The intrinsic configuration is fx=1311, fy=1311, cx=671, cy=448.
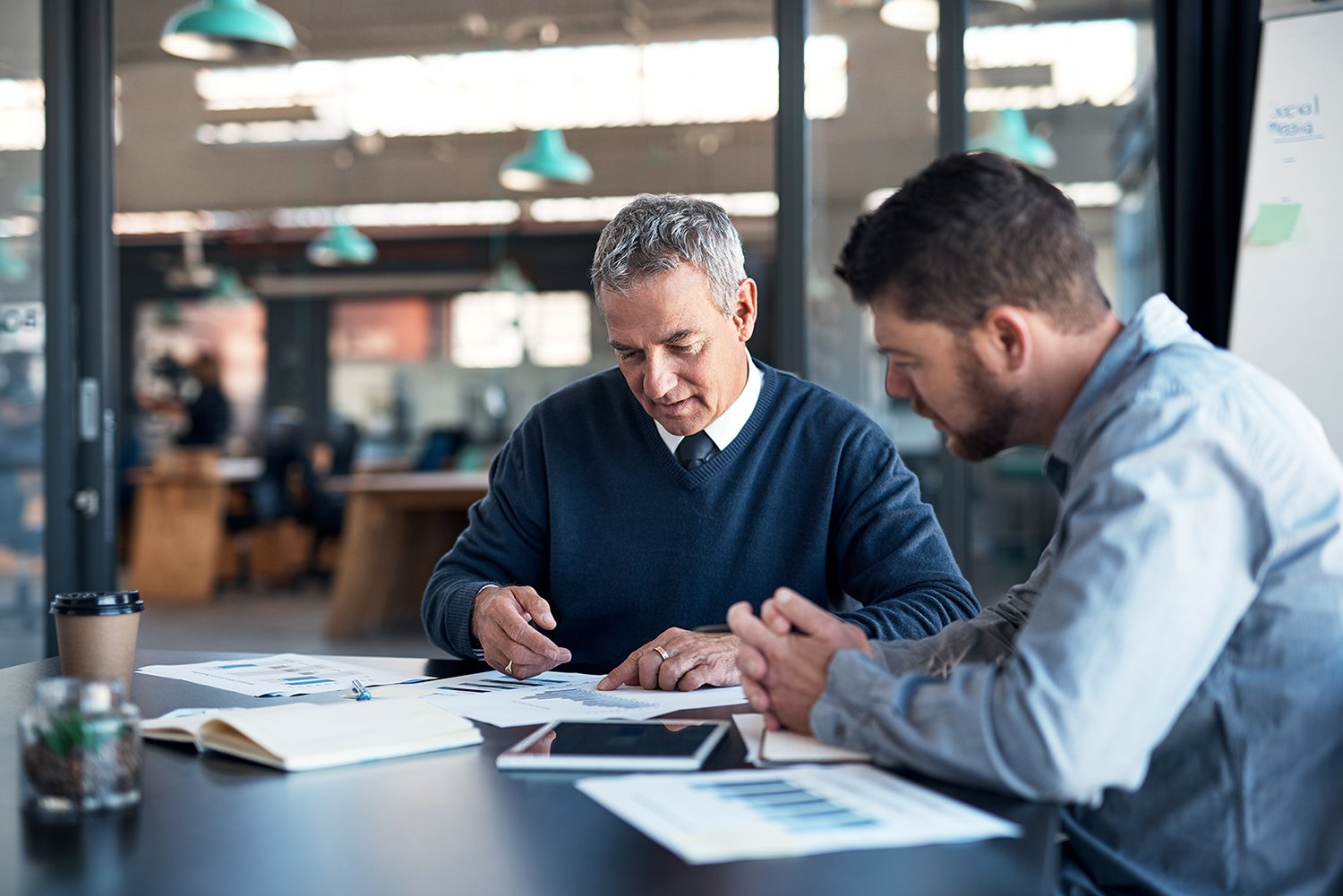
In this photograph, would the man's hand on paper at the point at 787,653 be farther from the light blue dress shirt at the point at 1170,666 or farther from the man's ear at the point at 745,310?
the man's ear at the point at 745,310

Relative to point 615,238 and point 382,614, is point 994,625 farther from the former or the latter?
point 382,614

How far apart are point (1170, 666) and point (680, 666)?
696mm

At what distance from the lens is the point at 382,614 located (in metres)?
7.26

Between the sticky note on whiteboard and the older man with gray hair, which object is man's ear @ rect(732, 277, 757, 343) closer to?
the older man with gray hair

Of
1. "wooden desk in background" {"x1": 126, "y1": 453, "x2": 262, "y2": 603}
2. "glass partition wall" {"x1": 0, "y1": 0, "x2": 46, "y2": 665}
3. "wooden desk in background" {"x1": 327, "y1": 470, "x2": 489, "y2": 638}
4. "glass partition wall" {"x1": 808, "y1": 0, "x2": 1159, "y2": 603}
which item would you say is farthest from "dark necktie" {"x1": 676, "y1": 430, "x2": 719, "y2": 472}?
"wooden desk in background" {"x1": 126, "y1": 453, "x2": 262, "y2": 603}

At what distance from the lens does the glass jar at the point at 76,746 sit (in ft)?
3.40

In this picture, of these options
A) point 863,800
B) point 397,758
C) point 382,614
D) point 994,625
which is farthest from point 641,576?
Answer: point 382,614

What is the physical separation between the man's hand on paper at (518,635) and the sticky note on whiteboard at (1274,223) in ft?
7.50

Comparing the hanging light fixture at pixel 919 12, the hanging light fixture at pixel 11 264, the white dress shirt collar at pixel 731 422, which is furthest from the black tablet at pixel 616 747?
the hanging light fixture at pixel 11 264

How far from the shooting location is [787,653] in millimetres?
1272

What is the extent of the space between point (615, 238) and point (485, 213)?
1052 cm

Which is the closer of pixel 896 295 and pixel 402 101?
pixel 896 295

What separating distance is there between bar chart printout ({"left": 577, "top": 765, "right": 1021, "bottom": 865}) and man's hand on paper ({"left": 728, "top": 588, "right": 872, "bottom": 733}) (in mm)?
118

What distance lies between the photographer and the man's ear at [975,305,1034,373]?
1.21 m
